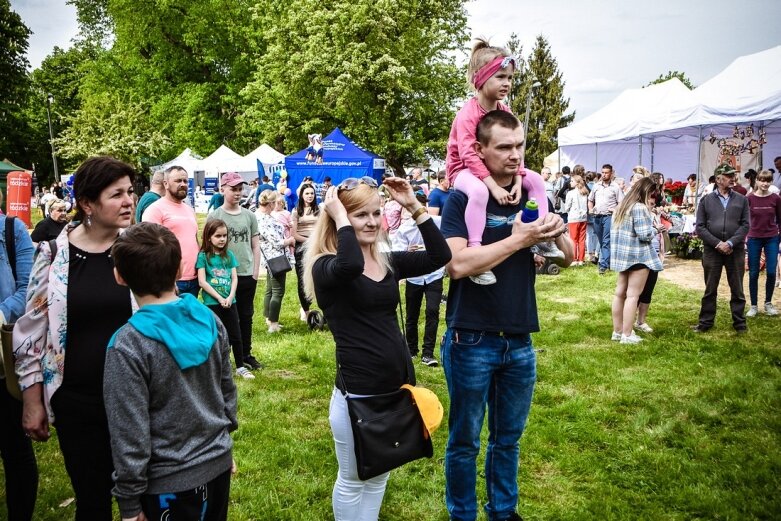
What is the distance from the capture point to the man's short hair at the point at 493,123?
2.84 meters

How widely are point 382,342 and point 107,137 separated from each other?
120ft

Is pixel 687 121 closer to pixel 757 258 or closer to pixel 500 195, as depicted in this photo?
pixel 757 258

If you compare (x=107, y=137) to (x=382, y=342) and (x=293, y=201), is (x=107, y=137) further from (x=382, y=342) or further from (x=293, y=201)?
(x=382, y=342)

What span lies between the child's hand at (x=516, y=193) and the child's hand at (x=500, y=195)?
3 centimetres

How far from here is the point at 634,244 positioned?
7121 millimetres

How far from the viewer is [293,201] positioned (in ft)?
57.7

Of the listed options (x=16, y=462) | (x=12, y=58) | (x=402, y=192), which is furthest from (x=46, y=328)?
(x=12, y=58)

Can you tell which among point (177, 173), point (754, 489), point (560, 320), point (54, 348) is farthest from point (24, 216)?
point (754, 489)

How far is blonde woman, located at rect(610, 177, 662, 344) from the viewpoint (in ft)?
23.1

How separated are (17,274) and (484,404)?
258 cm

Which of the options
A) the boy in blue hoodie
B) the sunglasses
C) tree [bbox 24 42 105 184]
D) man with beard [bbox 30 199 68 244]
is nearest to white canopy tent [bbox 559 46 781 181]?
the sunglasses

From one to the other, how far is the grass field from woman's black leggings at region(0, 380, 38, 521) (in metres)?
0.62

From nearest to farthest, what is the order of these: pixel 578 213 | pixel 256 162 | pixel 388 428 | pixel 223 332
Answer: pixel 223 332 → pixel 388 428 → pixel 578 213 → pixel 256 162

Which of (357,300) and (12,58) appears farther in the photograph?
(12,58)
